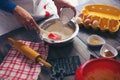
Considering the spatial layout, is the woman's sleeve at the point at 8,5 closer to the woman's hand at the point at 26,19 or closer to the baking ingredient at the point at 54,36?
the woman's hand at the point at 26,19

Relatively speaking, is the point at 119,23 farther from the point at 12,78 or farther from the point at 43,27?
the point at 12,78

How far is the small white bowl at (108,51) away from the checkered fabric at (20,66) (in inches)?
8.4

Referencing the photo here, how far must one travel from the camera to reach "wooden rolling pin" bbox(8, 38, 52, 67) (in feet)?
2.63

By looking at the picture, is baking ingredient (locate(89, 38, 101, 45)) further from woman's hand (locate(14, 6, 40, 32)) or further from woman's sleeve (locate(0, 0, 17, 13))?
woman's sleeve (locate(0, 0, 17, 13))

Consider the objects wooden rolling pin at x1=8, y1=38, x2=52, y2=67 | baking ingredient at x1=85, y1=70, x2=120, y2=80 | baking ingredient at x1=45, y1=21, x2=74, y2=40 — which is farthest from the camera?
baking ingredient at x1=45, y1=21, x2=74, y2=40

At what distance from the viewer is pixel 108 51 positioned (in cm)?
84

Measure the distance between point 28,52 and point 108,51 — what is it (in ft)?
0.98

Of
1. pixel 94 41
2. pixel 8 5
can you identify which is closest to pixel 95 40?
pixel 94 41

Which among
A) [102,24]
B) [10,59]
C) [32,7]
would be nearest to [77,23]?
[102,24]

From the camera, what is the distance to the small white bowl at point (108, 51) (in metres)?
0.82

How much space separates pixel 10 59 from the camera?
0.85 m

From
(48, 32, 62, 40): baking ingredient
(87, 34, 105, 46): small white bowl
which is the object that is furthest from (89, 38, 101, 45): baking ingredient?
(48, 32, 62, 40): baking ingredient

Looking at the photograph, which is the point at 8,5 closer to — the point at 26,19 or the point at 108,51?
the point at 26,19

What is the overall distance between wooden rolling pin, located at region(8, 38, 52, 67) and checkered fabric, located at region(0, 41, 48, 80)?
0.02 metres
